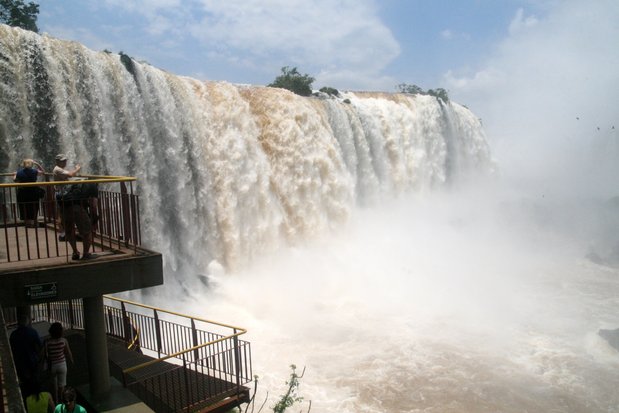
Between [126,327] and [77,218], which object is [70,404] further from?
[126,327]

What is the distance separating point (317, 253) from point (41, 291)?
16.3 m

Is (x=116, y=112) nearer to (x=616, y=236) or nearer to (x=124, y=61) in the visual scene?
(x=124, y=61)

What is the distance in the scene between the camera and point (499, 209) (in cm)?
3919

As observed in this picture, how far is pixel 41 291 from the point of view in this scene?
17.2 feet

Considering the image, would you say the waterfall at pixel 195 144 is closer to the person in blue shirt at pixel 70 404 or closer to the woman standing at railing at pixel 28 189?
the woman standing at railing at pixel 28 189

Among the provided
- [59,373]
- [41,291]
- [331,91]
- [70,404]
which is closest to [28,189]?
[41,291]

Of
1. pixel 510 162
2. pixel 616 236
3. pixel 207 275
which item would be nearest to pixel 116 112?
A: pixel 207 275

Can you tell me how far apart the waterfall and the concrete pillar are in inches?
304

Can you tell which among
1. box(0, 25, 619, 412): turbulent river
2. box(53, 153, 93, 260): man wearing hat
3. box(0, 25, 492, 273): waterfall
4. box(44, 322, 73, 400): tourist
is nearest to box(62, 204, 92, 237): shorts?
box(53, 153, 93, 260): man wearing hat

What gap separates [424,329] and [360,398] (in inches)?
187

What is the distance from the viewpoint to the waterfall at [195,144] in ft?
41.2

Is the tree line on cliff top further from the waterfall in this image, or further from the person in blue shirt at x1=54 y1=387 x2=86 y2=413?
the person in blue shirt at x1=54 y1=387 x2=86 y2=413

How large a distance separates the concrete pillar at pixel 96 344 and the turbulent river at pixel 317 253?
18.4ft

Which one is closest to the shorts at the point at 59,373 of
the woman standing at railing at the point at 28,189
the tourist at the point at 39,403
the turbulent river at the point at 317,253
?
the tourist at the point at 39,403
